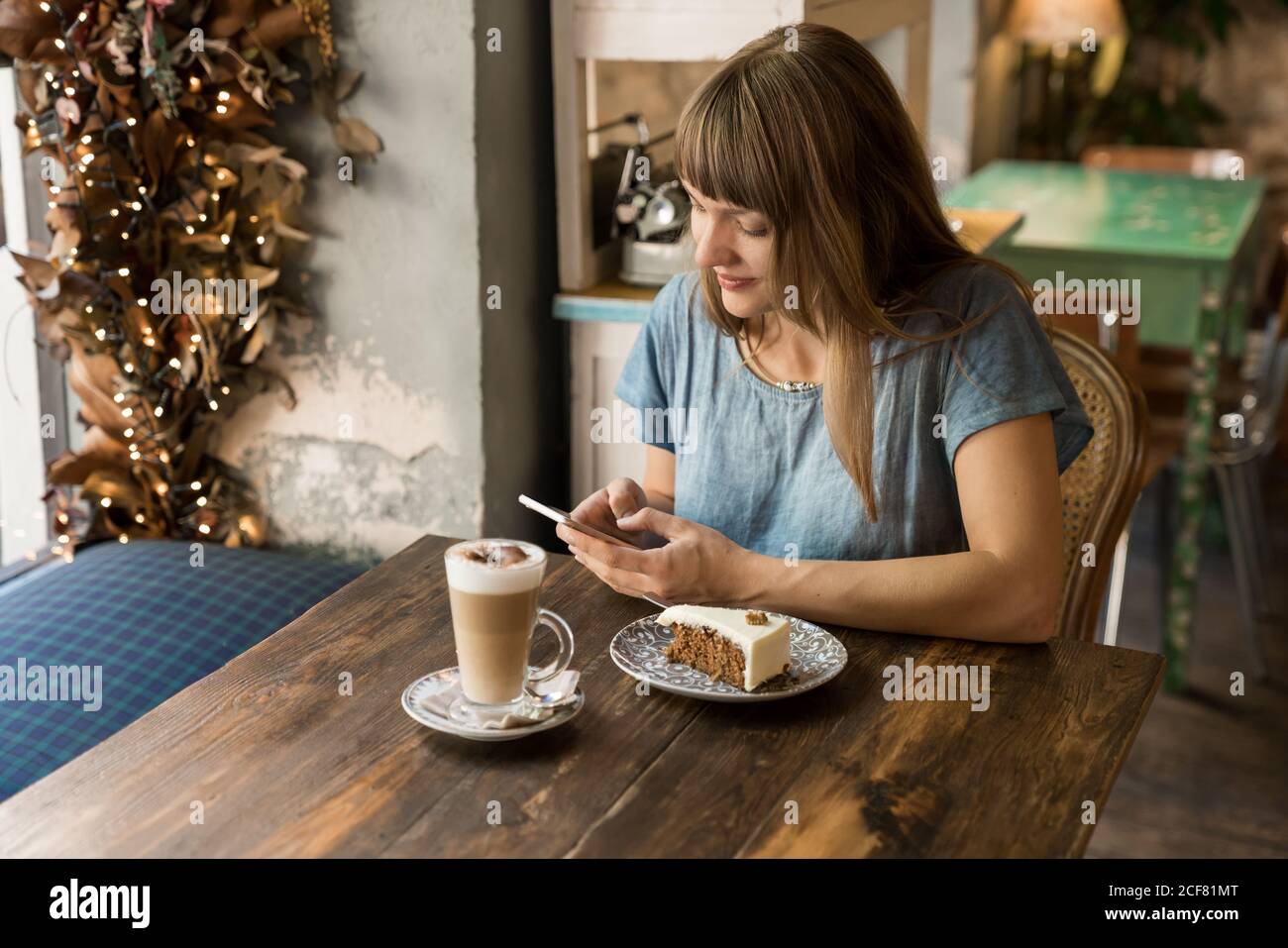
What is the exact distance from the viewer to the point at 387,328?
2.23 metres

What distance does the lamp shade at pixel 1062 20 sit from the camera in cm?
488

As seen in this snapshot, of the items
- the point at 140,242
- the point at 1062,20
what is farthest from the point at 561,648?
the point at 1062,20

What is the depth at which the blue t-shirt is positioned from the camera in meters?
1.53

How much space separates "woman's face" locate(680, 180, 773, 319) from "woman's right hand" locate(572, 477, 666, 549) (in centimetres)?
24

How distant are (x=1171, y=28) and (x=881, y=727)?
194 inches

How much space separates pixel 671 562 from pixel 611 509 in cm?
16

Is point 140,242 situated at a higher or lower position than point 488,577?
higher

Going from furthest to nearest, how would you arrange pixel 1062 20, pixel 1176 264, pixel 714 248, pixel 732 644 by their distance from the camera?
pixel 1062 20, pixel 1176 264, pixel 714 248, pixel 732 644

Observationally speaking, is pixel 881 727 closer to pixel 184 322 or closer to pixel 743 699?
pixel 743 699

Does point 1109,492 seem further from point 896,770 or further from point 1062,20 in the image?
point 1062,20

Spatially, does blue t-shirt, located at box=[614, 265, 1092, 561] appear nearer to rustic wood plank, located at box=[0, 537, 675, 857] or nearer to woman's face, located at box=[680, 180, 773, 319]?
woman's face, located at box=[680, 180, 773, 319]

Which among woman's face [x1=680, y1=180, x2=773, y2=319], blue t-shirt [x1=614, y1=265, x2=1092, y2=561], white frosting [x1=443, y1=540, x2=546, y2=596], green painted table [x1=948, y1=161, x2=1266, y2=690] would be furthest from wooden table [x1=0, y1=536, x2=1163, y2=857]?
green painted table [x1=948, y1=161, x2=1266, y2=690]

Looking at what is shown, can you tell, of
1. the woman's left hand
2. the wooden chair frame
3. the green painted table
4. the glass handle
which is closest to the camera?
the glass handle

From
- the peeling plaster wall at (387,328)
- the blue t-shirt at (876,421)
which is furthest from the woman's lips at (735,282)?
the peeling plaster wall at (387,328)
